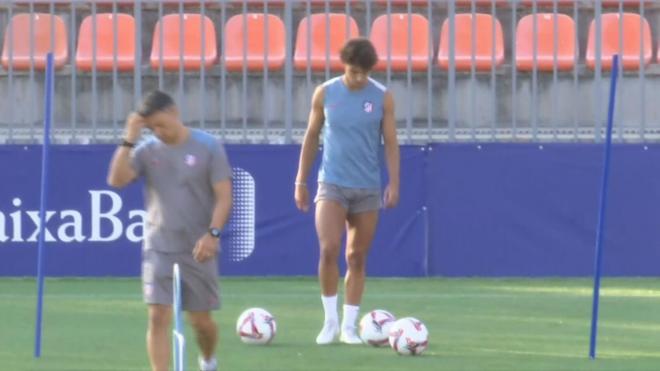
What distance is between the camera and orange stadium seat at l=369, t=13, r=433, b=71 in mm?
15664

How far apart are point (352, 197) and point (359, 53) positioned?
3.12ft

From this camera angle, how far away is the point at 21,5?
15469 millimetres

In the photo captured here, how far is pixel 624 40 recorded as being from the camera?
618 inches

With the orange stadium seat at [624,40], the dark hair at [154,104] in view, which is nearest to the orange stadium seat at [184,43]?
the orange stadium seat at [624,40]

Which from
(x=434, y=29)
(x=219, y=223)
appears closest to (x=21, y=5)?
(x=434, y=29)

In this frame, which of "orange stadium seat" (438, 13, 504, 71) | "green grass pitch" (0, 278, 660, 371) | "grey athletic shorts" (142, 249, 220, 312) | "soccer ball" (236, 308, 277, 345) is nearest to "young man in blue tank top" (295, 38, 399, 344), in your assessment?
"soccer ball" (236, 308, 277, 345)

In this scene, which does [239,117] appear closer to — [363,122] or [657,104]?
[657,104]

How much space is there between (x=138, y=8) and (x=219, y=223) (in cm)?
730

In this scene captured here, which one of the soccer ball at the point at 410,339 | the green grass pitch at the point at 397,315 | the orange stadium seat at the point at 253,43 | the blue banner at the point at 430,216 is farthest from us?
the orange stadium seat at the point at 253,43

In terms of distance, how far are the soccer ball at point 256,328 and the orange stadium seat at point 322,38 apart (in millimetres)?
5345

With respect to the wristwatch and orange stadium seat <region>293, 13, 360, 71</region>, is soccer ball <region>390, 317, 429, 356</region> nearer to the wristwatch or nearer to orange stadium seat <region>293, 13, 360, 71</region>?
the wristwatch

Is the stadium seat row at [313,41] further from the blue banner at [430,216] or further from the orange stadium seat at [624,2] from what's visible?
the blue banner at [430,216]

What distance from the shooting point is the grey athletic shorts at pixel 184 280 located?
8.42 m

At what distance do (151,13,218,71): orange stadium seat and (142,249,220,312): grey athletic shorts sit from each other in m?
7.18
